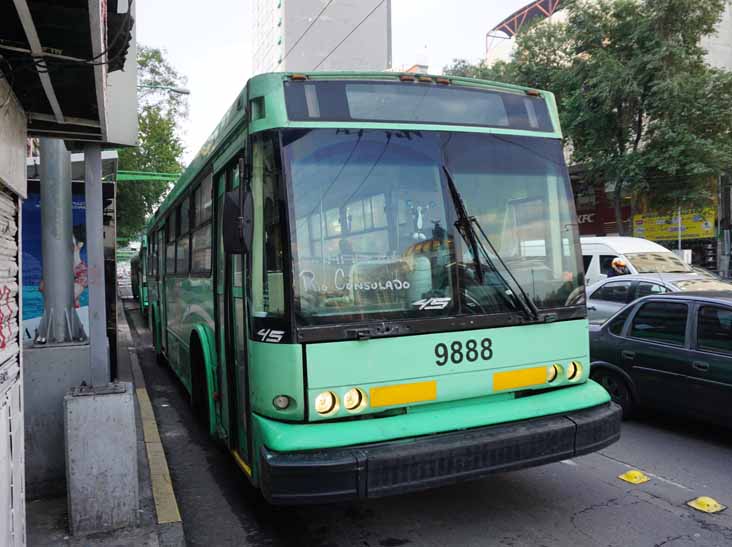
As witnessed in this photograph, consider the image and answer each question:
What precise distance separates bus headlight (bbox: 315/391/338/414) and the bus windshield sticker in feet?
2.51

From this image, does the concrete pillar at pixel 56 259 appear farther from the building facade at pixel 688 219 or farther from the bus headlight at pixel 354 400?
the building facade at pixel 688 219

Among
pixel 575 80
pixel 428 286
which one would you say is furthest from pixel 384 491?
pixel 575 80

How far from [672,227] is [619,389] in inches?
884

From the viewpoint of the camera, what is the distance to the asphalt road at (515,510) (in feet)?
13.1

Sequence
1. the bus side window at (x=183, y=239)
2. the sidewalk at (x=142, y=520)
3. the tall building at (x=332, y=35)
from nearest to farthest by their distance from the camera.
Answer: the sidewalk at (x=142, y=520)
the bus side window at (x=183, y=239)
the tall building at (x=332, y=35)

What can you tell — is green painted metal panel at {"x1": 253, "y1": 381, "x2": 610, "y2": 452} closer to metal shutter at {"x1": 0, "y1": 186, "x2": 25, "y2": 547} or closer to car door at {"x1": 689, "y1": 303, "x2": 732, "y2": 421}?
metal shutter at {"x1": 0, "y1": 186, "x2": 25, "y2": 547}

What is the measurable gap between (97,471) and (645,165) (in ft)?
65.2

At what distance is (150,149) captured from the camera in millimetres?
26078

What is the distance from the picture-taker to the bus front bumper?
334cm

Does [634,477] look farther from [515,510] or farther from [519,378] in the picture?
[519,378]

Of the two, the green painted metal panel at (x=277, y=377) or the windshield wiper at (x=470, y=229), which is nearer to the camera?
the green painted metal panel at (x=277, y=377)

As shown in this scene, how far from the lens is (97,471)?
393 centimetres

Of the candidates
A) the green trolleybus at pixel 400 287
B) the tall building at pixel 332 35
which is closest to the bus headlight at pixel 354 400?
the green trolleybus at pixel 400 287

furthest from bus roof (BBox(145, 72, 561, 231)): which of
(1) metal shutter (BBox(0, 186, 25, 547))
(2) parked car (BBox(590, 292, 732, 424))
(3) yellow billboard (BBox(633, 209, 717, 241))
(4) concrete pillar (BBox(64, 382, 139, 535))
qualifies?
(3) yellow billboard (BBox(633, 209, 717, 241))
